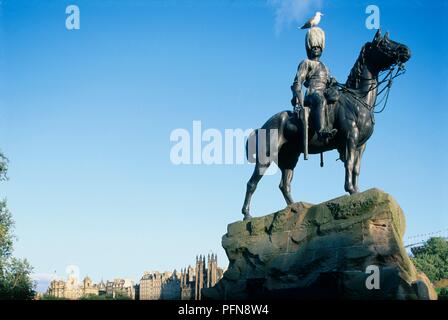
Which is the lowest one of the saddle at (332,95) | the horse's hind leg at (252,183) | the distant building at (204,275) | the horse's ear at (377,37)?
the distant building at (204,275)

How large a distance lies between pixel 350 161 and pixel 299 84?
2529 mm

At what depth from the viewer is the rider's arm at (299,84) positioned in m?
14.8

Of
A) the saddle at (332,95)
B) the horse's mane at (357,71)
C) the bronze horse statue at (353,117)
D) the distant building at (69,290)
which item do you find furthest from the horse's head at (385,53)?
the distant building at (69,290)

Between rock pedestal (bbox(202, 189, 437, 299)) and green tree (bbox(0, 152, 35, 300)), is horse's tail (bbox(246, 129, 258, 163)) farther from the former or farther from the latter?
green tree (bbox(0, 152, 35, 300))

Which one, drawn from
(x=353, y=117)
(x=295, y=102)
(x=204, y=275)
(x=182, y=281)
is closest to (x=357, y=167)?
(x=353, y=117)

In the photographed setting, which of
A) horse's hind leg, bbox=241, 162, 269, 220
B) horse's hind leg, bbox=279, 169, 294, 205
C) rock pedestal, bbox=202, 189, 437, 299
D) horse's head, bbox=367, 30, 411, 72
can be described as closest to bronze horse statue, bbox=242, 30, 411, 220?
horse's head, bbox=367, 30, 411, 72

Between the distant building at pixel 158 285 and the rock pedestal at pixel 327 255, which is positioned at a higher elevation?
the rock pedestal at pixel 327 255

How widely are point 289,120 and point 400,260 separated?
15.9ft

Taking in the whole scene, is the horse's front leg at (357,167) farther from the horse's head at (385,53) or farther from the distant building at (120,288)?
the distant building at (120,288)

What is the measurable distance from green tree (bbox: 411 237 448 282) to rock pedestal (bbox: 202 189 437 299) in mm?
→ 53626

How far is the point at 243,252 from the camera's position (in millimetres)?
14664

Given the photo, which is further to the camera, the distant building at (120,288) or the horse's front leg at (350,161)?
the distant building at (120,288)

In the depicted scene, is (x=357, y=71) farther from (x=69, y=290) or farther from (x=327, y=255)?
(x=69, y=290)

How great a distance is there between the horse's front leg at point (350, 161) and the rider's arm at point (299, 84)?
1.70m
